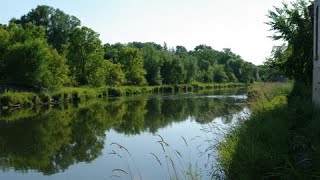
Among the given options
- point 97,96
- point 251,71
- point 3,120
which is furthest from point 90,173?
point 251,71

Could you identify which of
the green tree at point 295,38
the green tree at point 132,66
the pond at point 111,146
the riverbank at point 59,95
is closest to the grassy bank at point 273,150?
the pond at point 111,146

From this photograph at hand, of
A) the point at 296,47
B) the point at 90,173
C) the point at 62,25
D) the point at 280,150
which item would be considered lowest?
the point at 90,173

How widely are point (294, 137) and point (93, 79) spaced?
48803 mm

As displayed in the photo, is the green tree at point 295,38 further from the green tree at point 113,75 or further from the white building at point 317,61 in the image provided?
the green tree at point 113,75

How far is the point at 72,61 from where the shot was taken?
5769 centimetres

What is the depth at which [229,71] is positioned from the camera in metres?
127

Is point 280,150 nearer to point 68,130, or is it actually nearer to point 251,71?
point 68,130

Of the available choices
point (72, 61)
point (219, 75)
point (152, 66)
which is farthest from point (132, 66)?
point (219, 75)

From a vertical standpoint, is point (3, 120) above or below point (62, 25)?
below

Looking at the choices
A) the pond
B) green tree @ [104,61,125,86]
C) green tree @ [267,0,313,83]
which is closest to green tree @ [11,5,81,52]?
green tree @ [104,61,125,86]

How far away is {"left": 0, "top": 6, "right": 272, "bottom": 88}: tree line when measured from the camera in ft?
137

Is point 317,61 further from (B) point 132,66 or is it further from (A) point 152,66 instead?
(A) point 152,66

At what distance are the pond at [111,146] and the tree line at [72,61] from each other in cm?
1002

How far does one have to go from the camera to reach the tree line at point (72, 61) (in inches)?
1644
